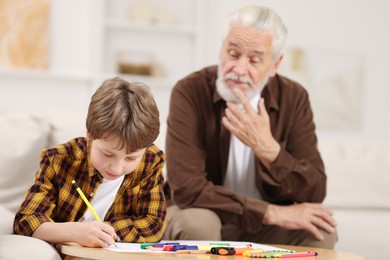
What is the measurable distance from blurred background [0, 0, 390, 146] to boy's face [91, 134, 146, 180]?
3.51 m

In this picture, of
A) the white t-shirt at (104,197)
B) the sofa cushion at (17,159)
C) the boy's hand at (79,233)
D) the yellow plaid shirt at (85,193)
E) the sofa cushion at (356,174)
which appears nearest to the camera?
the boy's hand at (79,233)

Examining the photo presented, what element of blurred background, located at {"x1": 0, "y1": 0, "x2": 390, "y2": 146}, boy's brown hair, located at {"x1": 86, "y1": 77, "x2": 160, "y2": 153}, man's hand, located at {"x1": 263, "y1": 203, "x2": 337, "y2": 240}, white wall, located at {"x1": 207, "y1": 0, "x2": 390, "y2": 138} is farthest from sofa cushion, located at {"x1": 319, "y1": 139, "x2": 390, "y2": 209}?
white wall, located at {"x1": 207, "y1": 0, "x2": 390, "y2": 138}

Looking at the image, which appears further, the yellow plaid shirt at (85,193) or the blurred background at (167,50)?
the blurred background at (167,50)

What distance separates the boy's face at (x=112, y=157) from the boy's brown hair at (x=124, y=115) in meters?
0.01

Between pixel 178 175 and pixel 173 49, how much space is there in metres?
3.28

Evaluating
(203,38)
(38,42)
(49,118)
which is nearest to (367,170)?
(49,118)

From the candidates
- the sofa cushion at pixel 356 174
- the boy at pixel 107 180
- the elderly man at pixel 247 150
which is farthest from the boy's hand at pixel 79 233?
the sofa cushion at pixel 356 174

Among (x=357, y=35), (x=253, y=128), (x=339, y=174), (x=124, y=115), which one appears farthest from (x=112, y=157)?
(x=357, y=35)

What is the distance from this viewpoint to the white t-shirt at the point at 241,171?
94.7 inches

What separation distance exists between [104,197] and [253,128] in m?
0.64

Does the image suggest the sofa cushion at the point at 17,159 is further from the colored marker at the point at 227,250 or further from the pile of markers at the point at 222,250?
→ the colored marker at the point at 227,250

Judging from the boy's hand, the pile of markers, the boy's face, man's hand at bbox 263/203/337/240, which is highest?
the boy's face

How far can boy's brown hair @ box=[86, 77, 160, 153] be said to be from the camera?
1.60 m

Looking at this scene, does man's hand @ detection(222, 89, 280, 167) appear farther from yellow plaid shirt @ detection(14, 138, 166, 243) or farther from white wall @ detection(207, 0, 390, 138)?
white wall @ detection(207, 0, 390, 138)
